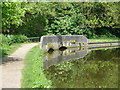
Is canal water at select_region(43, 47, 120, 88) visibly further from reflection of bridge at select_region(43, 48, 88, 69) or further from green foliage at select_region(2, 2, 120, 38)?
green foliage at select_region(2, 2, 120, 38)

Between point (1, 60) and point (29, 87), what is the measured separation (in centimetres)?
565

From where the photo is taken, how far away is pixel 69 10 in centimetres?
3428

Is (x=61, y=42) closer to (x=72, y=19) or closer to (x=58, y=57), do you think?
(x=58, y=57)

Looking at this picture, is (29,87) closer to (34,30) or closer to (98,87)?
(98,87)

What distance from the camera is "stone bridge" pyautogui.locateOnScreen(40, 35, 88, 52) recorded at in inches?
857

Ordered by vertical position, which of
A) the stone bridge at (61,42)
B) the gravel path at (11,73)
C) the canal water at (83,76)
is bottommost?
the stone bridge at (61,42)

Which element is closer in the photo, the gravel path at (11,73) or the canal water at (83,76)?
the gravel path at (11,73)

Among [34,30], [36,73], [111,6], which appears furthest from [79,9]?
[36,73]

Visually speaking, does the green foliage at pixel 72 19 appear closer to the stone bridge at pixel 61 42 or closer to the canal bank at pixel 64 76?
the stone bridge at pixel 61 42

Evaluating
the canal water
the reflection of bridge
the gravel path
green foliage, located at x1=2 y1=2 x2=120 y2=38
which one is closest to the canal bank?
the canal water

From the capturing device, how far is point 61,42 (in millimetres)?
24391

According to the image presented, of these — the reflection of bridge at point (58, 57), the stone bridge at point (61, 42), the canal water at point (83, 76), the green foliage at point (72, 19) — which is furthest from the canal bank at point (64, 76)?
the green foliage at point (72, 19)

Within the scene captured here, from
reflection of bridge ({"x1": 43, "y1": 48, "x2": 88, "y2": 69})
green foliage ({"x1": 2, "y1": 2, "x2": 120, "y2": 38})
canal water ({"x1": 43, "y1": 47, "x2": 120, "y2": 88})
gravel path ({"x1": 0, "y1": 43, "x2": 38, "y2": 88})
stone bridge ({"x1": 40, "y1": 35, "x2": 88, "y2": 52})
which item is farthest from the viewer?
green foliage ({"x1": 2, "y1": 2, "x2": 120, "y2": 38})

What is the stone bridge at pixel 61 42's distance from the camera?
2177 centimetres
